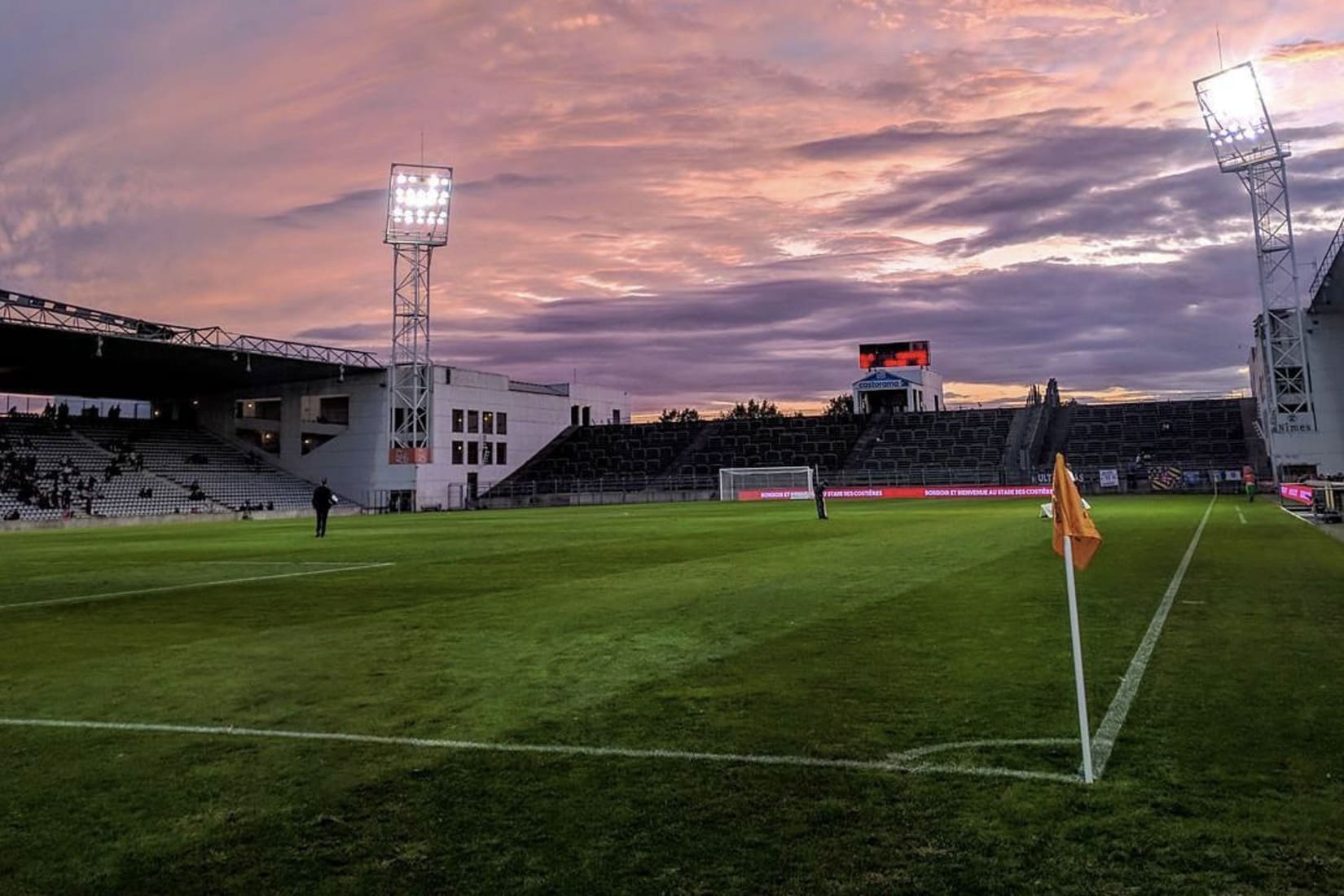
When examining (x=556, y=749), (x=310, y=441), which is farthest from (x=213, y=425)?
(x=556, y=749)

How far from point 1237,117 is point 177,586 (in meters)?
48.4

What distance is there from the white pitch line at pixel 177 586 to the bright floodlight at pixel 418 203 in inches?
1601

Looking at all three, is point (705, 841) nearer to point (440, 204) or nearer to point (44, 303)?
point (44, 303)

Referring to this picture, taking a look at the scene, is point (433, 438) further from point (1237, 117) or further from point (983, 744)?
point (983, 744)

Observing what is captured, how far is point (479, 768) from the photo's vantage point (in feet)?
16.3

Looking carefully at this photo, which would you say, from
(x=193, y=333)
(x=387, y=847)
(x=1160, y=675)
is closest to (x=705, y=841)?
(x=387, y=847)

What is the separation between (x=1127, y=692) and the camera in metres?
6.34

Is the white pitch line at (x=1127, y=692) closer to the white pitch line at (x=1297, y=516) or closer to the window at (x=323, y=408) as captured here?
the white pitch line at (x=1297, y=516)

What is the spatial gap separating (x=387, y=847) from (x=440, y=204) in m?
55.1

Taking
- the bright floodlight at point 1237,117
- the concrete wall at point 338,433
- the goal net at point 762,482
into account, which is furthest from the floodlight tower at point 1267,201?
the concrete wall at point 338,433

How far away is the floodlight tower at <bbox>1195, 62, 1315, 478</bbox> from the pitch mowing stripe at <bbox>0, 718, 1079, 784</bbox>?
47.0 metres

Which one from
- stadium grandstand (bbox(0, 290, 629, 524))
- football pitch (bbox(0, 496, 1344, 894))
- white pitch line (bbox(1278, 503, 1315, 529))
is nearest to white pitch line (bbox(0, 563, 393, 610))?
football pitch (bbox(0, 496, 1344, 894))

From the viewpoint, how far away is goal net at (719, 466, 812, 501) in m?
60.2

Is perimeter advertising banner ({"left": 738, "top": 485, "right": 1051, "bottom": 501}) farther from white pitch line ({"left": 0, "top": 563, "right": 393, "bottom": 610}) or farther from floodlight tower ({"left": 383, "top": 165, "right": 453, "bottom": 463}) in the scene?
white pitch line ({"left": 0, "top": 563, "right": 393, "bottom": 610})
